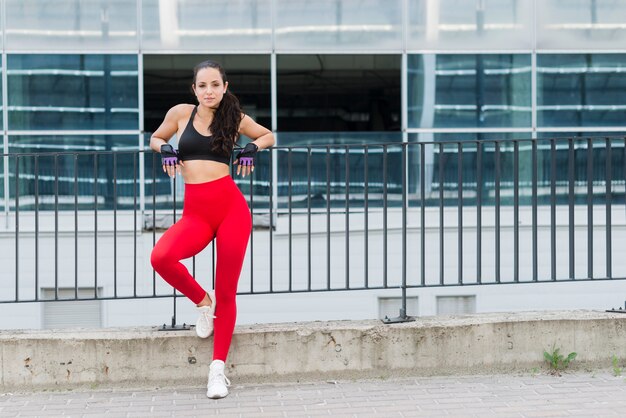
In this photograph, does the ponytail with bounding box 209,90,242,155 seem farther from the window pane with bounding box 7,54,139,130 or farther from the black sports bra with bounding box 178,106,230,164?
the window pane with bounding box 7,54,139,130

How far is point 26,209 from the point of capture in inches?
488

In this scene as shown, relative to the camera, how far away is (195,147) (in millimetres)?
5488

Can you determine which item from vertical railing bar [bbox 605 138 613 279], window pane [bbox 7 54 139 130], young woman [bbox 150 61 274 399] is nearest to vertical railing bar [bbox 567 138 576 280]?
vertical railing bar [bbox 605 138 613 279]

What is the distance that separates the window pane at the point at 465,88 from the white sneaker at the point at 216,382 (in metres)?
9.14

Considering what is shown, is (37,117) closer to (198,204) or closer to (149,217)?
(149,217)

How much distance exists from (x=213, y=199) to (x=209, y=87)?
655mm

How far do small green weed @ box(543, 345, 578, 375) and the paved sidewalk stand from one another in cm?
9

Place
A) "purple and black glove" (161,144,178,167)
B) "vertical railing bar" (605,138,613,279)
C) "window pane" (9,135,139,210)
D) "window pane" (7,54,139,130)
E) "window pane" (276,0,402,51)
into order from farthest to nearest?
"window pane" (276,0,402,51) < "window pane" (7,54,139,130) < "window pane" (9,135,139,210) < "vertical railing bar" (605,138,613,279) < "purple and black glove" (161,144,178,167)

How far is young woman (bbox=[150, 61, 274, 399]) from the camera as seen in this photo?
5461 mm

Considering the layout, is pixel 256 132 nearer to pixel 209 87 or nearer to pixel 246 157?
pixel 246 157

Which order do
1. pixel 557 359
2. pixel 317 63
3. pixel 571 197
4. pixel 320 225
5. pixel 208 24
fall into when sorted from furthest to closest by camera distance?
pixel 317 63 → pixel 208 24 → pixel 320 225 → pixel 571 197 → pixel 557 359

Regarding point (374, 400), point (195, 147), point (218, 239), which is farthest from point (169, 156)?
point (374, 400)

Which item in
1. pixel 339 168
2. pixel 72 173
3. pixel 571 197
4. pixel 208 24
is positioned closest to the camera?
pixel 571 197

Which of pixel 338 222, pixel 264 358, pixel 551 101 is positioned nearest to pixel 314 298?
pixel 338 222
